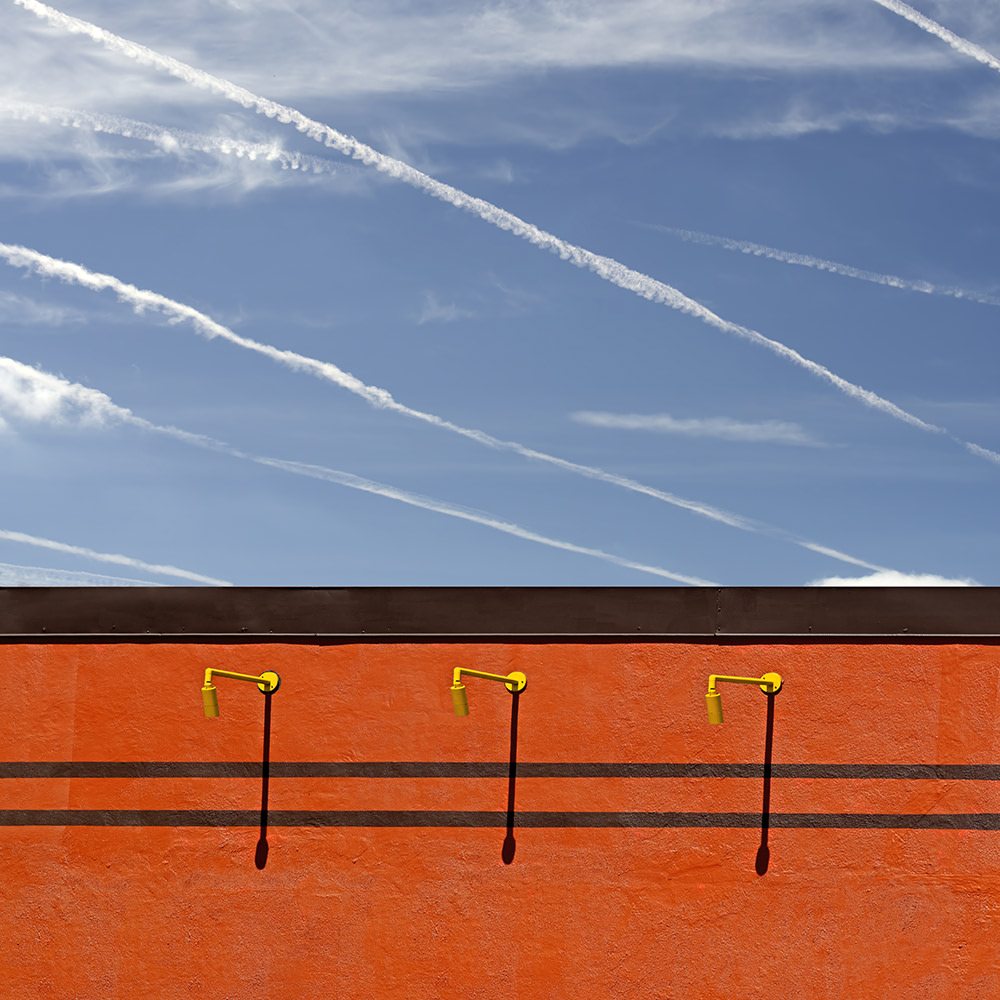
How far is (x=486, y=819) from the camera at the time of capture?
8.59 metres

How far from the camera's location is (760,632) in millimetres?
8719

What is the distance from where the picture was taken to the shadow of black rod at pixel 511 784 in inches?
335

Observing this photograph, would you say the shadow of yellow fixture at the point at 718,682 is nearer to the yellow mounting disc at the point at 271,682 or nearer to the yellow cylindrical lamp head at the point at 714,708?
the yellow cylindrical lamp head at the point at 714,708

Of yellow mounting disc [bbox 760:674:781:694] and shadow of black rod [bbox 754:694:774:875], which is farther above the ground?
yellow mounting disc [bbox 760:674:781:694]

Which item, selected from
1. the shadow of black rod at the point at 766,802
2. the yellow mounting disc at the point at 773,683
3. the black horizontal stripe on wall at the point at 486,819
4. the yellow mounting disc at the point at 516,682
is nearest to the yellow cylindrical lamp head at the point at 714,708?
the yellow mounting disc at the point at 773,683

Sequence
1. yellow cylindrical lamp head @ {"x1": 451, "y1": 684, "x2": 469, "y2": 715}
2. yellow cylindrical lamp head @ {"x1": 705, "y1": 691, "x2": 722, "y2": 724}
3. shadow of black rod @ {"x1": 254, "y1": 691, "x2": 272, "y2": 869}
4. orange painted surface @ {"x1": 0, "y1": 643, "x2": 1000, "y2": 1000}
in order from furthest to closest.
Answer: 1. shadow of black rod @ {"x1": 254, "y1": 691, "x2": 272, "y2": 869}
2. orange painted surface @ {"x1": 0, "y1": 643, "x2": 1000, "y2": 1000}
3. yellow cylindrical lamp head @ {"x1": 451, "y1": 684, "x2": 469, "y2": 715}
4. yellow cylindrical lamp head @ {"x1": 705, "y1": 691, "x2": 722, "y2": 724}

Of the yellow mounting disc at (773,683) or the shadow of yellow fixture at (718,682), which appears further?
the yellow mounting disc at (773,683)

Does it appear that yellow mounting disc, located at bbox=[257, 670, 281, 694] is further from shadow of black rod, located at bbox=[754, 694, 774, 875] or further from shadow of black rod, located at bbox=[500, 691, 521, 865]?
shadow of black rod, located at bbox=[754, 694, 774, 875]

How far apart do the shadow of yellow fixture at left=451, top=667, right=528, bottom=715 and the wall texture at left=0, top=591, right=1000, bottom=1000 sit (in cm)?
11

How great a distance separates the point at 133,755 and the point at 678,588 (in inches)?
220

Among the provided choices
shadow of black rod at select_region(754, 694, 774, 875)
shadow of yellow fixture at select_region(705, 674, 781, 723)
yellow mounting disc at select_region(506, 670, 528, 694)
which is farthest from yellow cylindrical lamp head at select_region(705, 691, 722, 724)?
yellow mounting disc at select_region(506, 670, 528, 694)

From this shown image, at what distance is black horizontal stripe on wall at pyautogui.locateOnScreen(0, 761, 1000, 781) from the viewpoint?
28.0ft

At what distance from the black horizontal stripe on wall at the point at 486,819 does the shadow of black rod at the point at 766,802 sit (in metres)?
0.06

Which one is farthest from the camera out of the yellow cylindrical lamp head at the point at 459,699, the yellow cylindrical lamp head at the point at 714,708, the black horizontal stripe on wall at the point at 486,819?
the black horizontal stripe on wall at the point at 486,819
